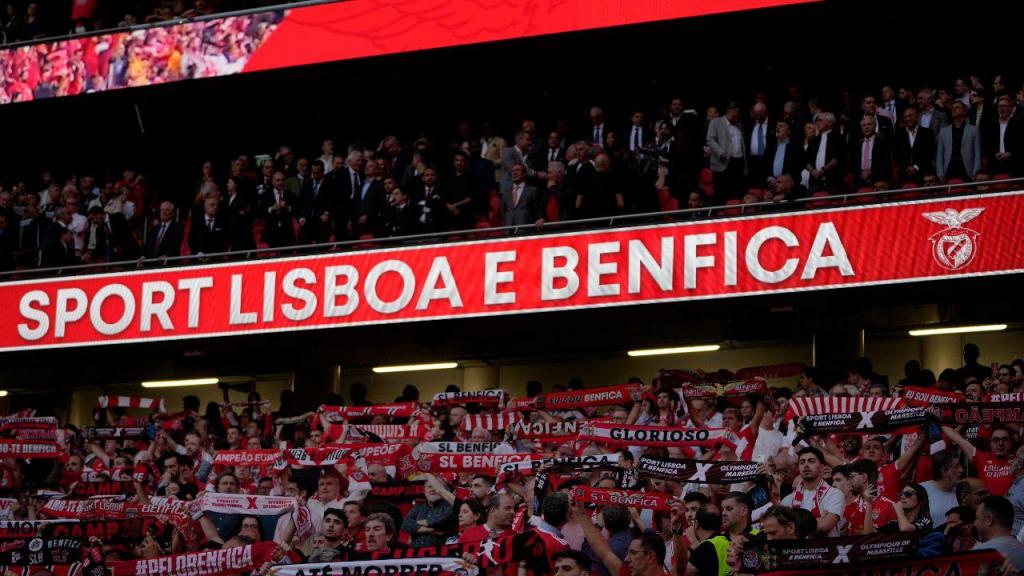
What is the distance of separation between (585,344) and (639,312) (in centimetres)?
188

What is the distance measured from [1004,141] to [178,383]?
1204 cm

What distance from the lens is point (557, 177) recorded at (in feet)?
57.8

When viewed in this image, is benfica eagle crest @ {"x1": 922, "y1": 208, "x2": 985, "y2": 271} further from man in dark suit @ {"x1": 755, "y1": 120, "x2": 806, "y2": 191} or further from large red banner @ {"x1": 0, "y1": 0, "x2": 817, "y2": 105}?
large red banner @ {"x1": 0, "y1": 0, "x2": 817, "y2": 105}

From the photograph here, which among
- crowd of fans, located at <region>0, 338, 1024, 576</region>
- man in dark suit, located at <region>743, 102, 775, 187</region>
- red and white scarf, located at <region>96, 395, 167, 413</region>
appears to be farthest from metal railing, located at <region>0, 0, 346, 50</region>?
crowd of fans, located at <region>0, 338, 1024, 576</region>

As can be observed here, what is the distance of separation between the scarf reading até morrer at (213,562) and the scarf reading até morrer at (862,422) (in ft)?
12.6

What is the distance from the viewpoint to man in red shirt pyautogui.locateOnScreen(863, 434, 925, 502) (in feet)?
34.9

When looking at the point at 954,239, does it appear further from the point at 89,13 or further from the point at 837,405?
the point at 89,13

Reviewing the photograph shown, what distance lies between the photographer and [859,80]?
67.7 feet

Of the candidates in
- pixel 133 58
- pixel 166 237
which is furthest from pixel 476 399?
pixel 133 58

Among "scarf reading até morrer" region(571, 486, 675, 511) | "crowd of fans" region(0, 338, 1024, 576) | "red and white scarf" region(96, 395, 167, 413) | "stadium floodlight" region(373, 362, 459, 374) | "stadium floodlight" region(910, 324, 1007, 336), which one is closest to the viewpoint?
"crowd of fans" region(0, 338, 1024, 576)

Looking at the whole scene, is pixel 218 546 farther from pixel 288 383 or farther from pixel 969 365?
pixel 288 383

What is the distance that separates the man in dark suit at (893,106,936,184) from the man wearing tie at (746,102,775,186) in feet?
4.56

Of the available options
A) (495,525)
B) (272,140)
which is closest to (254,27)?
(272,140)

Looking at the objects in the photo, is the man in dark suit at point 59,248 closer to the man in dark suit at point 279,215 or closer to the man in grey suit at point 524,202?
the man in dark suit at point 279,215
